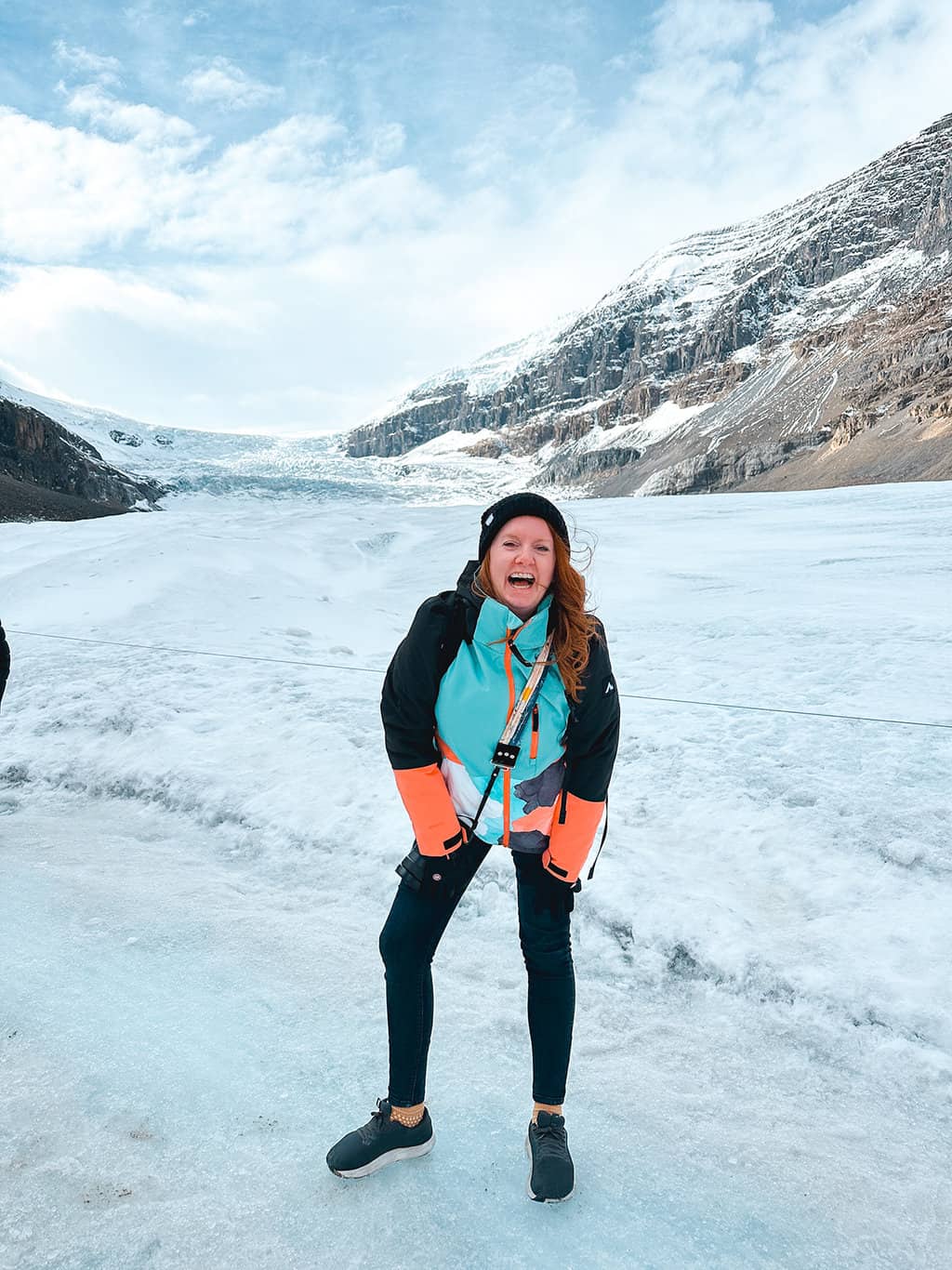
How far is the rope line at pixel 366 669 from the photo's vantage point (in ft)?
14.5

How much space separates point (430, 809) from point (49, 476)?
68.6 m

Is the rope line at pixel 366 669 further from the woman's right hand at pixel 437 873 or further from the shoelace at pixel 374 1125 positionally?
the shoelace at pixel 374 1125

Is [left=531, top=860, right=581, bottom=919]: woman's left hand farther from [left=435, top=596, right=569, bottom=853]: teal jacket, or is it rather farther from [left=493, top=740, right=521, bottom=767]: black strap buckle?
[left=493, top=740, right=521, bottom=767]: black strap buckle

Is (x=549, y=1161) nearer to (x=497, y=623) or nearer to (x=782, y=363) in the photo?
(x=497, y=623)

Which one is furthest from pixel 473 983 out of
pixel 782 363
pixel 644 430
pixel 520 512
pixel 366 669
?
pixel 644 430

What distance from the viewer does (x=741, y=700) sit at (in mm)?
5055

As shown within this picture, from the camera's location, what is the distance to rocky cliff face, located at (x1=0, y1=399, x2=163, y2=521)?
49625mm

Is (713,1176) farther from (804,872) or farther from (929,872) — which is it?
(929,872)

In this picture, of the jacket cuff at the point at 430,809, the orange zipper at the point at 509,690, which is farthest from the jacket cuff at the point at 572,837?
the jacket cuff at the point at 430,809

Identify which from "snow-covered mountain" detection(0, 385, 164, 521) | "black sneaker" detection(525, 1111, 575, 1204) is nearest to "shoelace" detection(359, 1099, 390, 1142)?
"black sneaker" detection(525, 1111, 575, 1204)

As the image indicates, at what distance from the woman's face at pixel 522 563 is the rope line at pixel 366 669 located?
2.78 metres

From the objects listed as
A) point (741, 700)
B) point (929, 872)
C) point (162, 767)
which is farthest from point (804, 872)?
point (162, 767)

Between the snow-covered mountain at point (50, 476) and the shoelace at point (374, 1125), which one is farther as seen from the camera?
the snow-covered mountain at point (50, 476)

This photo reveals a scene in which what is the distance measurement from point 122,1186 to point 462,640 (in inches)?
66.3
